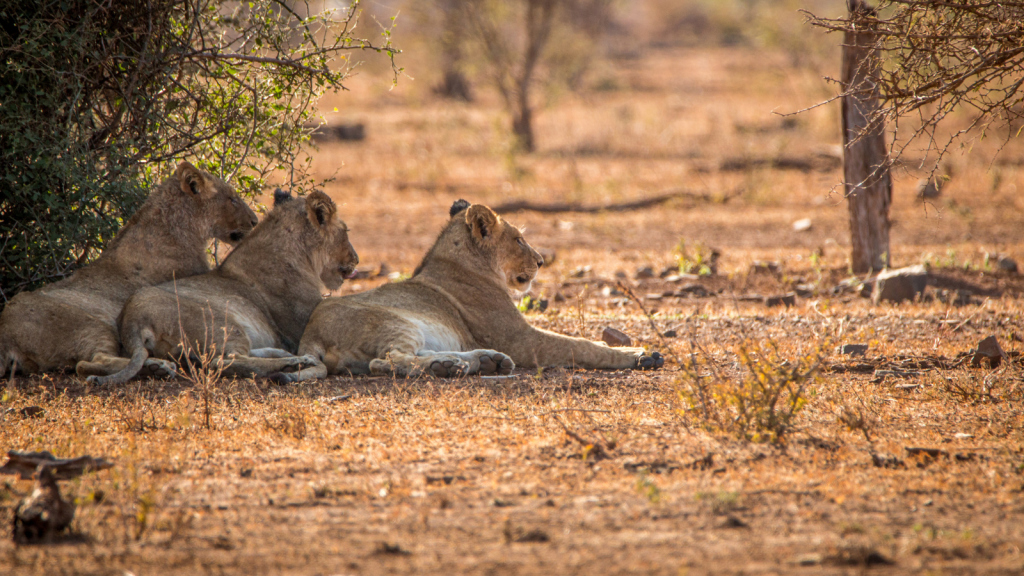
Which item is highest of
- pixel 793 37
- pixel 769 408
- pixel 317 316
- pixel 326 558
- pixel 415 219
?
pixel 793 37

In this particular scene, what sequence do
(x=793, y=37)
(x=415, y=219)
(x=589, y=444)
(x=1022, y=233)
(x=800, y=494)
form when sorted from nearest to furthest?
(x=800, y=494) < (x=589, y=444) < (x=1022, y=233) < (x=415, y=219) < (x=793, y=37)

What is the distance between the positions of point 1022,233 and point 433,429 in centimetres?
1245

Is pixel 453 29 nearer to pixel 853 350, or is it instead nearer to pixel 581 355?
pixel 581 355

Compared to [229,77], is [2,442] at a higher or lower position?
lower

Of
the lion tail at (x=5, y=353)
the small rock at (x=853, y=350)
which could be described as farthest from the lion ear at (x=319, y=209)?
the small rock at (x=853, y=350)

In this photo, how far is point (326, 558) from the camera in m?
3.52

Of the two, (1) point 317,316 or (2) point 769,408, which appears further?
(1) point 317,316

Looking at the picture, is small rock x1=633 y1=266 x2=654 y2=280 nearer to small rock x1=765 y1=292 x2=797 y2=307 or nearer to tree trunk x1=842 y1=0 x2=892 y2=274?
small rock x1=765 y1=292 x2=797 y2=307

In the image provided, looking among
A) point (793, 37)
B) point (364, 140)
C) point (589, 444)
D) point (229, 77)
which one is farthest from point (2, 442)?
point (793, 37)

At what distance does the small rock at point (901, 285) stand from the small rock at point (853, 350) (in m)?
2.76

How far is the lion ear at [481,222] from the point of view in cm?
744

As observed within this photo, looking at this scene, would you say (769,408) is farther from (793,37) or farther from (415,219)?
(793,37)

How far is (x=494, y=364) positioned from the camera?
21.7ft

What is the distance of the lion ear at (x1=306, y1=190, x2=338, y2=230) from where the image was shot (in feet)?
24.9
